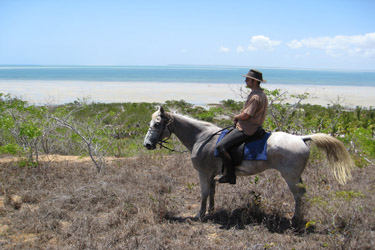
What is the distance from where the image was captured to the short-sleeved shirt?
16.0ft

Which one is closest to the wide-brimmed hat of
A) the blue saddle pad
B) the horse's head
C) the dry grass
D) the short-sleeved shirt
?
the short-sleeved shirt

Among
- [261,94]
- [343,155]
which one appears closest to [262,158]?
[261,94]

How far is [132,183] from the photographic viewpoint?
7062 millimetres

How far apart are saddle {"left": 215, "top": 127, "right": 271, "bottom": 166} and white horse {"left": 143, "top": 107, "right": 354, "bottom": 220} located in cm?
9

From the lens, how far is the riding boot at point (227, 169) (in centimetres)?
510

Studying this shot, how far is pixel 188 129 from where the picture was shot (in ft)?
18.8

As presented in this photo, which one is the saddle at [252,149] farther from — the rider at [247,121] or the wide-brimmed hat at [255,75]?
the wide-brimmed hat at [255,75]

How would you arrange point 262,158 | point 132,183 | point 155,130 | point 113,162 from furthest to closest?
1. point 113,162
2. point 132,183
3. point 155,130
4. point 262,158

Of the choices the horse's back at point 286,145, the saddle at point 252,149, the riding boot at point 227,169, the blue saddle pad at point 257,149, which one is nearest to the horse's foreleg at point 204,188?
the riding boot at point 227,169

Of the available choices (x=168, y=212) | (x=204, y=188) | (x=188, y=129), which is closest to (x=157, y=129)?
(x=188, y=129)

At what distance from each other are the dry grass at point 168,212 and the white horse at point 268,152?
1.23ft

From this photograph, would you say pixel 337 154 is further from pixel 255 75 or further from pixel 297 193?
pixel 255 75

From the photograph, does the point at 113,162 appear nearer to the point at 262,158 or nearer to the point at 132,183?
the point at 132,183

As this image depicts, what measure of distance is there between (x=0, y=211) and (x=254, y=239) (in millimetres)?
4510
